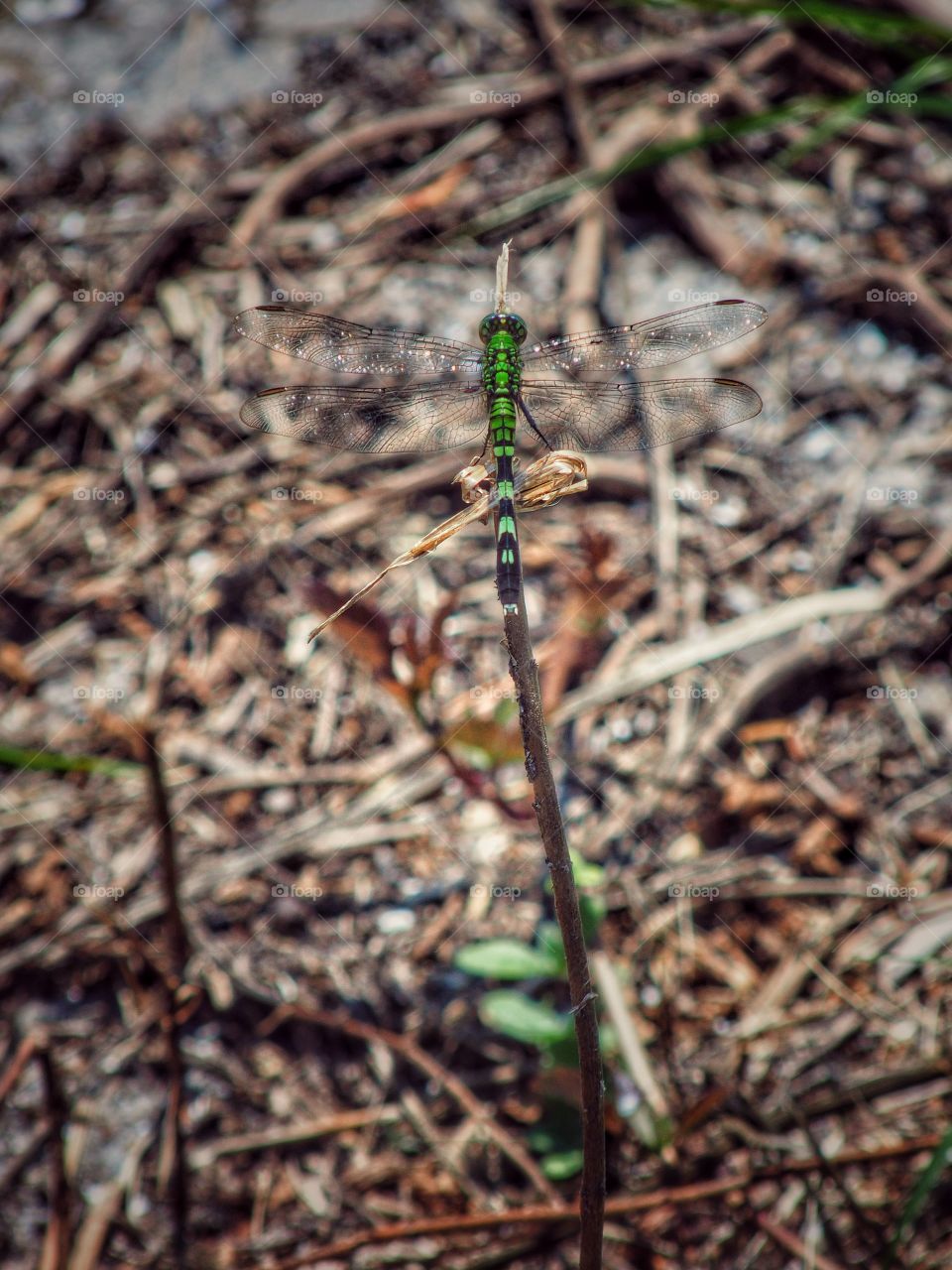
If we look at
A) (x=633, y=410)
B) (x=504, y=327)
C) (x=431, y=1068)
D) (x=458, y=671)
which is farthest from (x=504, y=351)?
(x=431, y=1068)

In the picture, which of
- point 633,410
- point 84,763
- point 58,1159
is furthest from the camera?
point 84,763

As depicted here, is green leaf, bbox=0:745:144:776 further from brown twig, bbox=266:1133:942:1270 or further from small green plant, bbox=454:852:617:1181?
brown twig, bbox=266:1133:942:1270

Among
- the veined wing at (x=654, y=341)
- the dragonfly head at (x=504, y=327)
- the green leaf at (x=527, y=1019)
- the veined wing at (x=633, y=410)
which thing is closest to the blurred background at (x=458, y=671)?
the green leaf at (x=527, y=1019)

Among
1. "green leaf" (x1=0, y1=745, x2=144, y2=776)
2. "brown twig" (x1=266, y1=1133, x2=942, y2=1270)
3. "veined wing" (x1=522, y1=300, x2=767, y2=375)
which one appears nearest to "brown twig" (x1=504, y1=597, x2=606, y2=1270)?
"brown twig" (x1=266, y1=1133, x2=942, y2=1270)

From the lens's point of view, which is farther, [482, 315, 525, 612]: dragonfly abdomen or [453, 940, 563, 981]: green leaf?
[453, 940, 563, 981]: green leaf

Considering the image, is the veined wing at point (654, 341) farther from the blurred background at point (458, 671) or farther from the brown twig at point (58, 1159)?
the brown twig at point (58, 1159)

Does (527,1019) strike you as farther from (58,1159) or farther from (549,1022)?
(58,1159)
